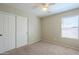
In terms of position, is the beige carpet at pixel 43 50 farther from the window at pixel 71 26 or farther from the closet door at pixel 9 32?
the window at pixel 71 26

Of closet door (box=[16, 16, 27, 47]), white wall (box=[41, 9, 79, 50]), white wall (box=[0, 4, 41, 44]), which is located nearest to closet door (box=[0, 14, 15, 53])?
closet door (box=[16, 16, 27, 47])

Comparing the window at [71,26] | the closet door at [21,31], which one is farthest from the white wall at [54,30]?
the closet door at [21,31]

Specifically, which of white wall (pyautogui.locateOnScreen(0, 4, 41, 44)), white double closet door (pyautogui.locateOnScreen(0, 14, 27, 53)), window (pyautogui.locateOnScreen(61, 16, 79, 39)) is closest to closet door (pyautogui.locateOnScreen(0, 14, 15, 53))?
white double closet door (pyautogui.locateOnScreen(0, 14, 27, 53))

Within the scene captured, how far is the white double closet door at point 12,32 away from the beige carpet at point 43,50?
134mm

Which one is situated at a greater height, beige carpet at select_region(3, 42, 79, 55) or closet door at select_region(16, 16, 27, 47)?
closet door at select_region(16, 16, 27, 47)

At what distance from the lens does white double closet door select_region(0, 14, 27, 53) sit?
1.42 metres

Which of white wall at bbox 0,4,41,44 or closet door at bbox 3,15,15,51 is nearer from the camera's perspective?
closet door at bbox 3,15,15,51

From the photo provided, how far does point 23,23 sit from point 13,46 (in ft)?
1.68

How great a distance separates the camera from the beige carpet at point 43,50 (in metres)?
1.41

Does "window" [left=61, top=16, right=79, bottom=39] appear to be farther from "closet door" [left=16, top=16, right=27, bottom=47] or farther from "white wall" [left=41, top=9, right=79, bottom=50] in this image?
"closet door" [left=16, top=16, right=27, bottom=47]

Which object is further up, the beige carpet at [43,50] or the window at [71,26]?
the window at [71,26]

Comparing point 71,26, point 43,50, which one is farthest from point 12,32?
point 71,26

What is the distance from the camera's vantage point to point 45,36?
63.5 inches

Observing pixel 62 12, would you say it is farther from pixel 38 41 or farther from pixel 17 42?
pixel 17 42
